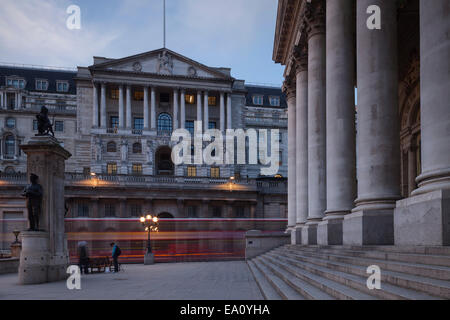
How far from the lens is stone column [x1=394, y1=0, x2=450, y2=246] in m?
8.40

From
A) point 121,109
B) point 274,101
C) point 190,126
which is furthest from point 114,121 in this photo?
point 274,101

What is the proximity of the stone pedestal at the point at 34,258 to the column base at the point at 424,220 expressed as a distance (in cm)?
1391

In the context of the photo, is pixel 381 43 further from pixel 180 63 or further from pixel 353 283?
pixel 180 63

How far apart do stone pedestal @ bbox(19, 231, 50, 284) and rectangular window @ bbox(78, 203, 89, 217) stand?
35164 millimetres

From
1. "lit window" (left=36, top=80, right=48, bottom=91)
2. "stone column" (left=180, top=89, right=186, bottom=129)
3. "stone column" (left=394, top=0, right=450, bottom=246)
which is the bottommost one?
"stone column" (left=394, top=0, right=450, bottom=246)

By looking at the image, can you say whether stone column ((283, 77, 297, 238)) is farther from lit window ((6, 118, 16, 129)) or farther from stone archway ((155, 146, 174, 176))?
lit window ((6, 118, 16, 129))

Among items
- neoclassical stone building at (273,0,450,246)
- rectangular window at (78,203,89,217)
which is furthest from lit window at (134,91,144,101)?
neoclassical stone building at (273,0,450,246)

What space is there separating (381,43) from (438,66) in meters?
3.65

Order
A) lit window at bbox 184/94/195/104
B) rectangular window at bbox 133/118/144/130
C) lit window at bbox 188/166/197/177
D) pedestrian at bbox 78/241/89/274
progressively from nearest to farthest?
pedestrian at bbox 78/241/89/274 < lit window at bbox 188/166/197/177 < rectangular window at bbox 133/118/144/130 < lit window at bbox 184/94/195/104

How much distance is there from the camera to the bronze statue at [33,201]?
53.2 ft

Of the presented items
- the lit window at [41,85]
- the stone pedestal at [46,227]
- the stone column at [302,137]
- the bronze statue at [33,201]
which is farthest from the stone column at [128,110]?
the bronze statue at [33,201]

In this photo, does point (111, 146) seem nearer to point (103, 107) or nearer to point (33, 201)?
point (103, 107)

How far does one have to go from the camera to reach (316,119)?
1973cm
